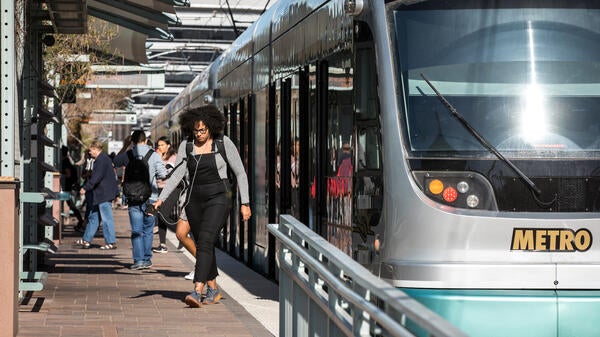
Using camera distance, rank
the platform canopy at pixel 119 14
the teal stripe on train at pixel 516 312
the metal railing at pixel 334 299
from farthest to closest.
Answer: the platform canopy at pixel 119 14
the teal stripe on train at pixel 516 312
the metal railing at pixel 334 299

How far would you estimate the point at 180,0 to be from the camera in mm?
14867

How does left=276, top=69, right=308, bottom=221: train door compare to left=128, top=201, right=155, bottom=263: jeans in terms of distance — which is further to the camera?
left=128, top=201, right=155, bottom=263: jeans

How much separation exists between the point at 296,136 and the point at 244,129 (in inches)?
178

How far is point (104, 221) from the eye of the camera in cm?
2023

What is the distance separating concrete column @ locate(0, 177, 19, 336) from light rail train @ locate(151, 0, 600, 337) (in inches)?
88.3

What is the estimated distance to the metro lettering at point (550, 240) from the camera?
7.81 metres

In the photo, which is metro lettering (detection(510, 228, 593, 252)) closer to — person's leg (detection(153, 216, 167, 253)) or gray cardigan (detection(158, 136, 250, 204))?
gray cardigan (detection(158, 136, 250, 204))

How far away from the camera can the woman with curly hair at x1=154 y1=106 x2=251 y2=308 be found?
38.6 ft

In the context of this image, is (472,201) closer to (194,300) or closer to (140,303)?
(194,300)

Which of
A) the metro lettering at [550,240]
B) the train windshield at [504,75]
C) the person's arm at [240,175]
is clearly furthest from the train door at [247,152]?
the metro lettering at [550,240]

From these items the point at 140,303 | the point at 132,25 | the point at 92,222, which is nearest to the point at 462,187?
the point at 140,303

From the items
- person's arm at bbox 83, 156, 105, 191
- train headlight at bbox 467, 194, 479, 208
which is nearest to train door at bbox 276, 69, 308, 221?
train headlight at bbox 467, 194, 479, 208

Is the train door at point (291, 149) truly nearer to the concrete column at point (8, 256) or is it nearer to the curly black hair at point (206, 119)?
the curly black hair at point (206, 119)

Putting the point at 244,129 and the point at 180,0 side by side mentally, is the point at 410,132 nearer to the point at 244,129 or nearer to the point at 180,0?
the point at 180,0
